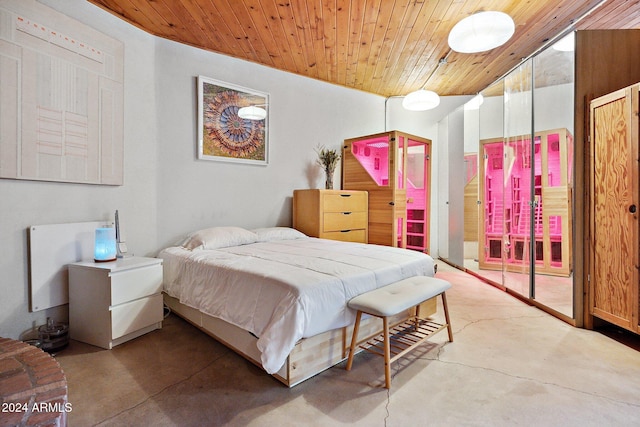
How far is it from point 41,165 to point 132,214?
75 cm

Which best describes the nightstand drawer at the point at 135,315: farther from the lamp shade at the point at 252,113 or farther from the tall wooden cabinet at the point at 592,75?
the tall wooden cabinet at the point at 592,75

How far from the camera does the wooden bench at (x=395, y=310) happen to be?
168 cm

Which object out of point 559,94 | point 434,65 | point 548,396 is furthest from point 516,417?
point 434,65

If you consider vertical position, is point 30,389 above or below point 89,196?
below

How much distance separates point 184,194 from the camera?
3.18m

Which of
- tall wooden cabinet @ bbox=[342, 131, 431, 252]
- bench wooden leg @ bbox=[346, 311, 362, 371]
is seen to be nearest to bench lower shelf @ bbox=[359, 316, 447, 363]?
bench wooden leg @ bbox=[346, 311, 362, 371]

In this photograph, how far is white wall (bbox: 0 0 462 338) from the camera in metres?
2.17

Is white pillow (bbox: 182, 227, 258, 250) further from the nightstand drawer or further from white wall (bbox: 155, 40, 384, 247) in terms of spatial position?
the nightstand drawer

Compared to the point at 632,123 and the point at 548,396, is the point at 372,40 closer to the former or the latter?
the point at 632,123

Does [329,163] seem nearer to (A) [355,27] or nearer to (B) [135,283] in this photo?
(A) [355,27]

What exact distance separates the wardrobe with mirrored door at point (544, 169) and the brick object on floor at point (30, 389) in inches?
126

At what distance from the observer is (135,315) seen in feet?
7.37

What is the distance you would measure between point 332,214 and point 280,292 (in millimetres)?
2167

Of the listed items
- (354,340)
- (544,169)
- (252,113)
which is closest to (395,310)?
(354,340)
